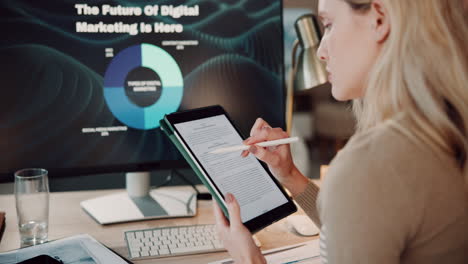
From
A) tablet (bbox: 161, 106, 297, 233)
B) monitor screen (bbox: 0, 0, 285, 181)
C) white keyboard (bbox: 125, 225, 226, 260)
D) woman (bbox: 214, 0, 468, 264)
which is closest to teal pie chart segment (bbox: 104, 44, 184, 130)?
monitor screen (bbox: 0, 0, 285, 181)

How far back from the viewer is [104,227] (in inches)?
49.5

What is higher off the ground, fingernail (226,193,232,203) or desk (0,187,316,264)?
fingernail (226,193,232,203)

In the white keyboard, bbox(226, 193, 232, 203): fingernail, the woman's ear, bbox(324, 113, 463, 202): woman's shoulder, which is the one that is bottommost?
the white keyboard

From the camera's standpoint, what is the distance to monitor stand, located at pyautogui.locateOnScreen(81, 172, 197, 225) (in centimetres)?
131

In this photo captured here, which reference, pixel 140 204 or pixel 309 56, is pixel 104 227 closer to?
pixel 140 204

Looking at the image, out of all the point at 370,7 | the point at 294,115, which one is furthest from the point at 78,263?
the point at 294,115

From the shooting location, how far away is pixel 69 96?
126cm

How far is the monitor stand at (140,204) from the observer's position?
4.28ft

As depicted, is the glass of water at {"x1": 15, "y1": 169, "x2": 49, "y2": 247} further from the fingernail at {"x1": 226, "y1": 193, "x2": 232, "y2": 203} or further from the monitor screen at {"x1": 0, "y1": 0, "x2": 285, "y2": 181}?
the fingernail at {"x1": 226, "y1": 193, "x2": 232, "y2": 203}

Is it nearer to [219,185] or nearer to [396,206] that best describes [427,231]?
[396,206]

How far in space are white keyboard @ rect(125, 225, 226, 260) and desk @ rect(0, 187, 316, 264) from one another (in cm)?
1

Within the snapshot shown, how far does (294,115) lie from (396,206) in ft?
4.85

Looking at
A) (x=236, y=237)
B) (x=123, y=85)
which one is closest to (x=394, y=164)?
(x=236, y=237)

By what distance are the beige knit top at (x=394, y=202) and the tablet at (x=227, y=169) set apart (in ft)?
1.07
